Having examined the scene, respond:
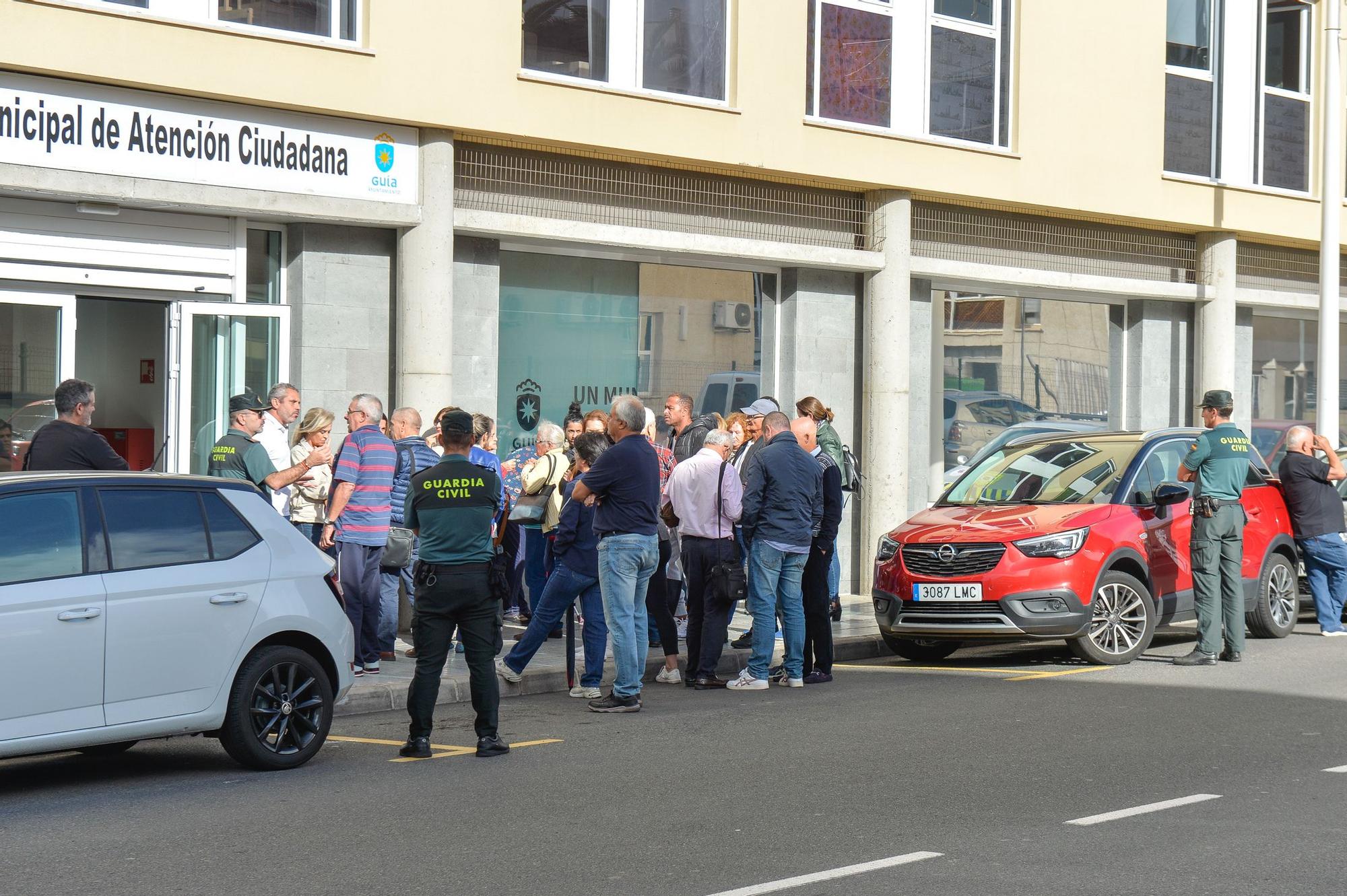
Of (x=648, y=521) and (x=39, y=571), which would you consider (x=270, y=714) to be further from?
(x=648, y=521)

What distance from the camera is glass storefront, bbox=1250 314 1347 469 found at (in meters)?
22.8

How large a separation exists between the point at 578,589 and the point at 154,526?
343cm

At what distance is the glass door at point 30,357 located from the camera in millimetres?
12558

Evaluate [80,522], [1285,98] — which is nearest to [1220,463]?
[80,522]

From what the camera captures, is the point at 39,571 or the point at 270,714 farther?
the point at 270,714

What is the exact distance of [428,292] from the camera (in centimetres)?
1439

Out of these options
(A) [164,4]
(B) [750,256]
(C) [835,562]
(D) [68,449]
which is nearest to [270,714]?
(D) [68,449]

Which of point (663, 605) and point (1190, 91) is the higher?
point (1190, 91)

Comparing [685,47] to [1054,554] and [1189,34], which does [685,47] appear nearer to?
[1054,554]

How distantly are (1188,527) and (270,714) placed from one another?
787cm

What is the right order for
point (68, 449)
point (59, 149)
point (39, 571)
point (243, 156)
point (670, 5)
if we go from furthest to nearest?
point (670, 5), point (243, 156), point (59, 149), point (68, 449), point (39, 571)

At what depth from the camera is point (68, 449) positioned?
9.55m

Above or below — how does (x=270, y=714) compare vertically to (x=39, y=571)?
below

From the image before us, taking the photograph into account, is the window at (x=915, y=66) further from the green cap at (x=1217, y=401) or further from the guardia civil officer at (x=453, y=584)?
the guardia civil officer at (x=453, y=584)
